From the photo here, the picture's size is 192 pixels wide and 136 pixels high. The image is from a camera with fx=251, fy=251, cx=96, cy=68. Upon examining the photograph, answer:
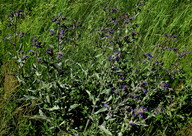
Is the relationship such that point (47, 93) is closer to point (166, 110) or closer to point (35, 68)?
point (35, 68)

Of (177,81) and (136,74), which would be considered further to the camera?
(177,81)

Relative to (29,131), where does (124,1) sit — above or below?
above

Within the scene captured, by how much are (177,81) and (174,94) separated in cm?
32

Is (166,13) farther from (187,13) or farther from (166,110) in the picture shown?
(166,110)

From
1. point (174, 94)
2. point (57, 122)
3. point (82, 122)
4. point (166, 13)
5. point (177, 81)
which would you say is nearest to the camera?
point (57, 122)

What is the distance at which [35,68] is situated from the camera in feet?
7.47

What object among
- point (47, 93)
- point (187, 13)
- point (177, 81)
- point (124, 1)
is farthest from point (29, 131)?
point (187, 13)

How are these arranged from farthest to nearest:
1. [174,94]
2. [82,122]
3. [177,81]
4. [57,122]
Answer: [177,81]
[174,94]
[82,122]
[57,122]

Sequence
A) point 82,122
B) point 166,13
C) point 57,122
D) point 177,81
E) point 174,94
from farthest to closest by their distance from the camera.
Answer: point 166,13 < point 177,81 < point 174,94 < point 82,122 < point 57,122

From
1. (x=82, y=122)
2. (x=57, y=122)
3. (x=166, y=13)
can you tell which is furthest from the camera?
(x=166, y=13)

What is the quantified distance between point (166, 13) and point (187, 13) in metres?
0.36

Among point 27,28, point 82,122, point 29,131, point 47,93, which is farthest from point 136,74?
point 27,28

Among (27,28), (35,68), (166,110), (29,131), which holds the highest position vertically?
(27,28)

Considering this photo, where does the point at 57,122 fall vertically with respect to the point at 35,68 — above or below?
below
